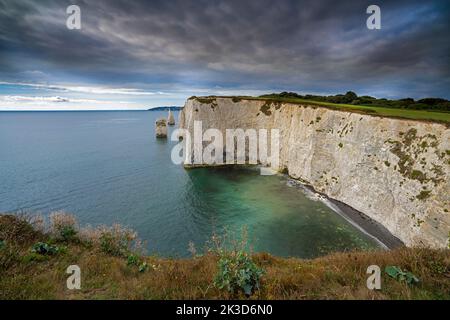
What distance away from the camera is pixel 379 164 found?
21.5 metres

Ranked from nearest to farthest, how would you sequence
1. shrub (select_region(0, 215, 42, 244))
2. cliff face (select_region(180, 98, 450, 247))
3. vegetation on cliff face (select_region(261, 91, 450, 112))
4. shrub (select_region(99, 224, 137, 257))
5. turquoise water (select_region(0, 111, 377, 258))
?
shrub (select_region(0, 215, 42, 244))
shrub (select_region(99, 224, 137, 257))
cliff face (select_region(180, 98, 450, 247))
turquoise water (select_region(0, 111, 377, 258))
vegetation on cliff face (select_region(261, 91, 450, 112))

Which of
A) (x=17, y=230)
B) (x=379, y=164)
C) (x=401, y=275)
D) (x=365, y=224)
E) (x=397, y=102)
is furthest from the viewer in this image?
(x=397, y=102)

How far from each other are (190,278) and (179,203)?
20459 mm

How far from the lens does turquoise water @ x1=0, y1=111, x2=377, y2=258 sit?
18.8 metres

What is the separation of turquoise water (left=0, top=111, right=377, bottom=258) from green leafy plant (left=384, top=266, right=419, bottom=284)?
21.6ft

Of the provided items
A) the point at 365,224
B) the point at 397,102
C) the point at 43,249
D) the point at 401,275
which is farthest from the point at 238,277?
the point at 397,102

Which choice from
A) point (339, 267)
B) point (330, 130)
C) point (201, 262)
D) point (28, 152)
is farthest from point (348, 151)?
point (28, 152)

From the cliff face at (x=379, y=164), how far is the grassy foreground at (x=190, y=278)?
9.49 metres

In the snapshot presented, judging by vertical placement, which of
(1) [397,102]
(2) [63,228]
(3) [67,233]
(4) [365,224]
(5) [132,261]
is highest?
(1) [397,102]

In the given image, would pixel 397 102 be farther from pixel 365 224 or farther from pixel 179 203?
pixel 179 203

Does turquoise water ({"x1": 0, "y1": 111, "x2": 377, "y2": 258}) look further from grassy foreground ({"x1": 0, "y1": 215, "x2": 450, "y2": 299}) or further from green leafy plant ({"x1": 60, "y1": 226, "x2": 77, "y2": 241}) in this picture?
grassy foreground ({"x1": 0, "y1": 215, "x2": 450, "y2": 299})

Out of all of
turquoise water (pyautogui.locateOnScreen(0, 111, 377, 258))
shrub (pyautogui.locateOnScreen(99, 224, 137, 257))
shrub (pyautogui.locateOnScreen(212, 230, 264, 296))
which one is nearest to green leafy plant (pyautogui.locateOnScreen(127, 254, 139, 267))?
shrub (pyautogui.locateOnScreen(99, 224, 137, 257))

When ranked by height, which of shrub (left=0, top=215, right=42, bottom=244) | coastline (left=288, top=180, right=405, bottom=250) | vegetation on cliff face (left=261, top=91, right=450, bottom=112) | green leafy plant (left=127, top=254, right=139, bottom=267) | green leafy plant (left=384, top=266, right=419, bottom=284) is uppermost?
vegetation on cliff face (left=261, top=91, right=450, bottom=112)
